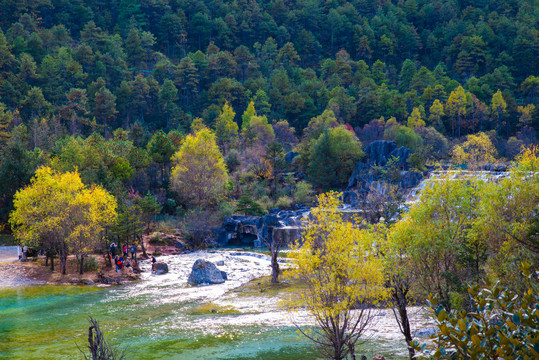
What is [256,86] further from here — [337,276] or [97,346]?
[97,346]

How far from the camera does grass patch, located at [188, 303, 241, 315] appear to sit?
27.7 metres

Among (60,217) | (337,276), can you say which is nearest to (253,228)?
(60,217)

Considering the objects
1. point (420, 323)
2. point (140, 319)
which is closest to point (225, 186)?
point (140, 319)

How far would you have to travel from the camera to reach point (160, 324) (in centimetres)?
2548

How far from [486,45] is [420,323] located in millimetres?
124776

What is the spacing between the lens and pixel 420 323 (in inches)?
912

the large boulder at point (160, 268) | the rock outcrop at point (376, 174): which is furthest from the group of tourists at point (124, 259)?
the rock outcrop at point (376, 174)

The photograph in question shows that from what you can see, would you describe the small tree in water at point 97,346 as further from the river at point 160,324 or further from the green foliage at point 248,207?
the green foliage at point 248,207

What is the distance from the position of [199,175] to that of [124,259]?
19797mm

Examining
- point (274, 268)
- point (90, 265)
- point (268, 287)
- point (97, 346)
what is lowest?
point (268, 287)

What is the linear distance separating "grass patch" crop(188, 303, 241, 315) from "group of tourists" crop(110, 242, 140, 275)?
12.7 m

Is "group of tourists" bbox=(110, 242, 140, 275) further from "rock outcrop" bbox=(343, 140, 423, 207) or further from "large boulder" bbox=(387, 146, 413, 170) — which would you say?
"large boulder" bbox=(387, 146, 413, 170)

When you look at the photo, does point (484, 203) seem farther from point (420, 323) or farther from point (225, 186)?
point (225, 186)

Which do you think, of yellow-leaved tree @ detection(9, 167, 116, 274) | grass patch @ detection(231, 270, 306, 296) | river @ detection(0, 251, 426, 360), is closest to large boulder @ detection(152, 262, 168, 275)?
river @ detection(0, 251, 426, 360)
